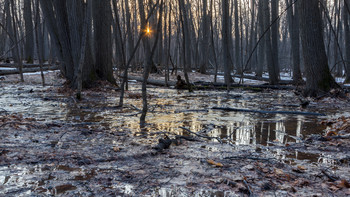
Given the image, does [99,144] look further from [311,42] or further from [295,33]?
[295,33]

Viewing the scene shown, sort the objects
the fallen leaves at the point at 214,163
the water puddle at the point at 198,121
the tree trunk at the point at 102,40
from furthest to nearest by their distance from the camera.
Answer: the tree trunk at the point at 102,40 → the water puddle at the point at 198,121 → the fallen leaves at the point at 214,163

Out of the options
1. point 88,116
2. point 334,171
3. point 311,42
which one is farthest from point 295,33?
point 334,171

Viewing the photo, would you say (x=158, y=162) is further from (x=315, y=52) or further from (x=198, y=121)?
(x=315, y=52)

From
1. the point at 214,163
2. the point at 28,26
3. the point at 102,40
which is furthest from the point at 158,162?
the point at 28,26

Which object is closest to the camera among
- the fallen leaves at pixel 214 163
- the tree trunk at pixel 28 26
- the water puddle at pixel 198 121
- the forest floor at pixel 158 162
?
the forest floor at pixel 158 162

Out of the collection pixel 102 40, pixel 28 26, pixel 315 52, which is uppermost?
pixel 28 26

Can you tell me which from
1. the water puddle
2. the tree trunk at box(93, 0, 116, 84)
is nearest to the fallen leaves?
the water puddle

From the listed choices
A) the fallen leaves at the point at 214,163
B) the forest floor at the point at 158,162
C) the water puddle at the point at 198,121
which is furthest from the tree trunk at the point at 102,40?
the fallen leaves at the point at 214,163

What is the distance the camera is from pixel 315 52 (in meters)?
8.19

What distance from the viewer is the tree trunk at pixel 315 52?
26.6 feet

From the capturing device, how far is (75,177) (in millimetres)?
2270

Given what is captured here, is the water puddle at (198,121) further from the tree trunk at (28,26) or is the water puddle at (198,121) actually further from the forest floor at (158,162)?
the tree trunk at (28,26)

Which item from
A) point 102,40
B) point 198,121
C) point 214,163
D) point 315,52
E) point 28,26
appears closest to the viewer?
point 214,163

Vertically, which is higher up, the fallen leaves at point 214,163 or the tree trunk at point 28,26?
the tree trunk at point 28,26
